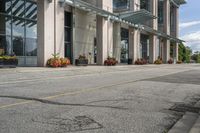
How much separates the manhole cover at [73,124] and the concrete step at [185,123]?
62.6 inches

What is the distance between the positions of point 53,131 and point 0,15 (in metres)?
25.8

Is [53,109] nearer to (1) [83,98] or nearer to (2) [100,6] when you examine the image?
(1) [83,98]

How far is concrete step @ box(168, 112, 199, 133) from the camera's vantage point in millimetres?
6930

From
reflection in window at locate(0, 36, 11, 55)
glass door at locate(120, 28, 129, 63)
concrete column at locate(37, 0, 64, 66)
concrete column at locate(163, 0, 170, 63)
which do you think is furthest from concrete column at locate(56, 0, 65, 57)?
concrete column at locate(163, 0, 170, 63)

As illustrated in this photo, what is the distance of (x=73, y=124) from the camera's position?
7.04m

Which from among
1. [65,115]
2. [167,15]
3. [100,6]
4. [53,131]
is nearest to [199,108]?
[65,115]

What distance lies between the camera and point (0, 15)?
30219mm

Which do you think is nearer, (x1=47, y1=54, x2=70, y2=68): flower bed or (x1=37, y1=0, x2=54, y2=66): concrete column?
(x1=37, y1=0, x2=54, y2=66): concrete column

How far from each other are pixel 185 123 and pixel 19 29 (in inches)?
1067

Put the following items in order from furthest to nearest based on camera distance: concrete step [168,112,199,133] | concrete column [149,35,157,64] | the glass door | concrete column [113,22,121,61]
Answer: concrete column [149,35,157,64]
the glass door
concrete column [113,22,121,61]
concrete step [168,112,199,133]

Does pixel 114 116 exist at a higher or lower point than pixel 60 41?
lower

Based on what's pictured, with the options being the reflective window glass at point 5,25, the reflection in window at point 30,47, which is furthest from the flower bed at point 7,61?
the reflection in window at point 30,47

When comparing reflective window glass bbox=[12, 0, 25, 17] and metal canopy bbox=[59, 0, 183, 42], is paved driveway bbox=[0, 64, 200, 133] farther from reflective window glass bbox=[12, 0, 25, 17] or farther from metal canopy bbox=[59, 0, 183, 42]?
reflective window glass bbox=[12, 0, 25, 17]

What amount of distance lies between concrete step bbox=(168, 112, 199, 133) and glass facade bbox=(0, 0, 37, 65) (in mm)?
24463
